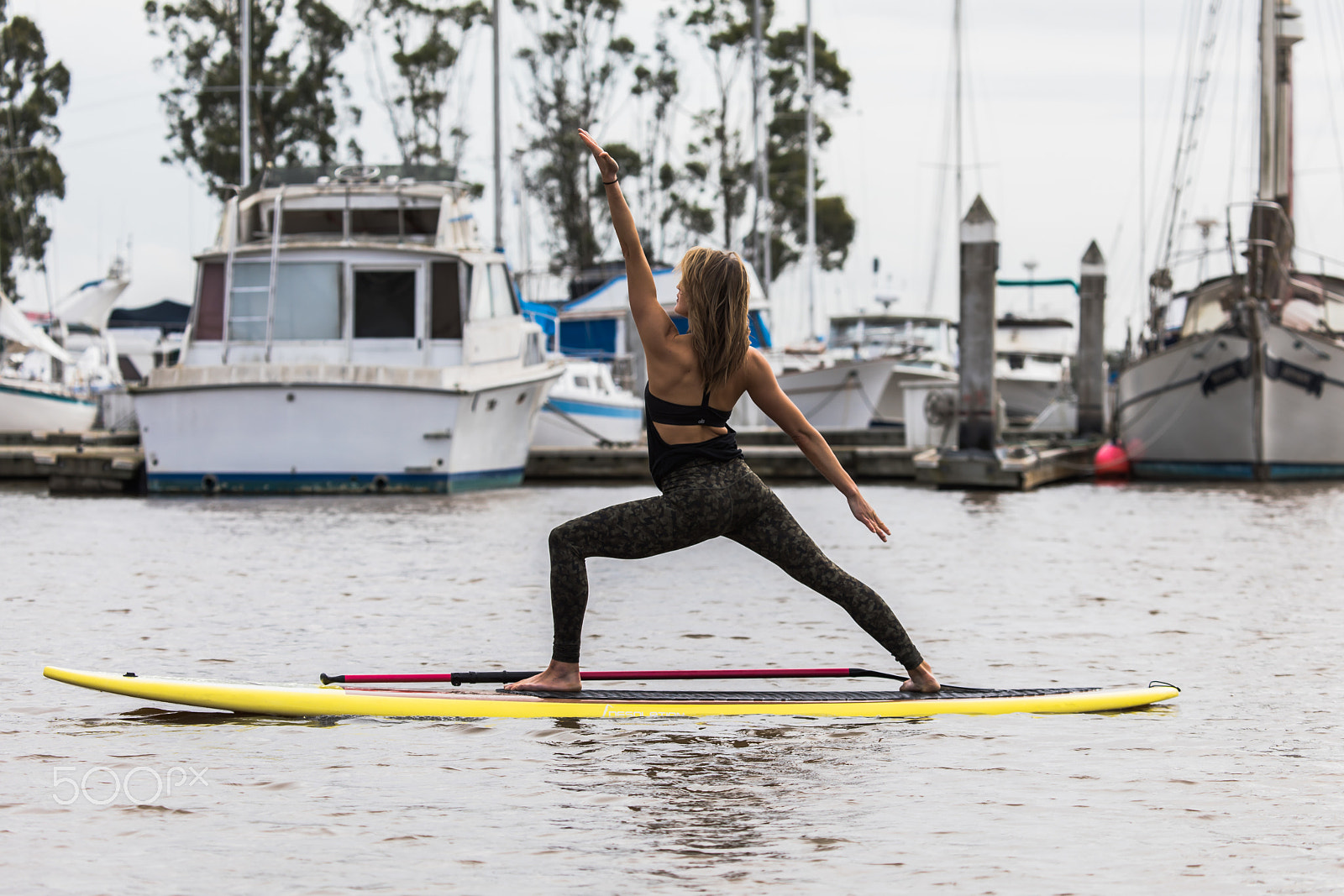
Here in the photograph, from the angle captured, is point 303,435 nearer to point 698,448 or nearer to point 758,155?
point 698,448

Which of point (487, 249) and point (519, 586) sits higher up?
point (487, 249)

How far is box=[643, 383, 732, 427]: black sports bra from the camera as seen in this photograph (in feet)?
17.7

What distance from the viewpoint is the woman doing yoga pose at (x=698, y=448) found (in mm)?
5316

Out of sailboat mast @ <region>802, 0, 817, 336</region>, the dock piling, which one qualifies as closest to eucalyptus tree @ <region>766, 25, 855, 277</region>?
sailboat mast @ <region>802, 0, 817, 336</region>

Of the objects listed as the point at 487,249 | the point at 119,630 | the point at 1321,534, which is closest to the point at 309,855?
the point at 119,630

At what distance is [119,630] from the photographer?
805 centimetres

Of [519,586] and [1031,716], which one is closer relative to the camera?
[1031,716]

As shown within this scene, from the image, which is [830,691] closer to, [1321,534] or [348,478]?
[1321,534]

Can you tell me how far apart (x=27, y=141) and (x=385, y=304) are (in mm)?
34937

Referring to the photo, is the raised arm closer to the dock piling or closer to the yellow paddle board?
the yellow paddle board

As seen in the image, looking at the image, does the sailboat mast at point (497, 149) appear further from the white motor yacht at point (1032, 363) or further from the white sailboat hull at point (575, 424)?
the white motor yacht at point (1032, 363)

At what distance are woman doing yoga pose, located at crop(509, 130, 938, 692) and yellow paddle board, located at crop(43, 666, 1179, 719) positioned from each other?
409 mm

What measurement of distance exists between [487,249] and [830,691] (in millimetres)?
15471

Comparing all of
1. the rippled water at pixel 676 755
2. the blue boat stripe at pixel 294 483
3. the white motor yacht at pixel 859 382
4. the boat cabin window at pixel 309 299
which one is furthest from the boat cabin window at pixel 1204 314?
the rippled water at pixel 676 755
